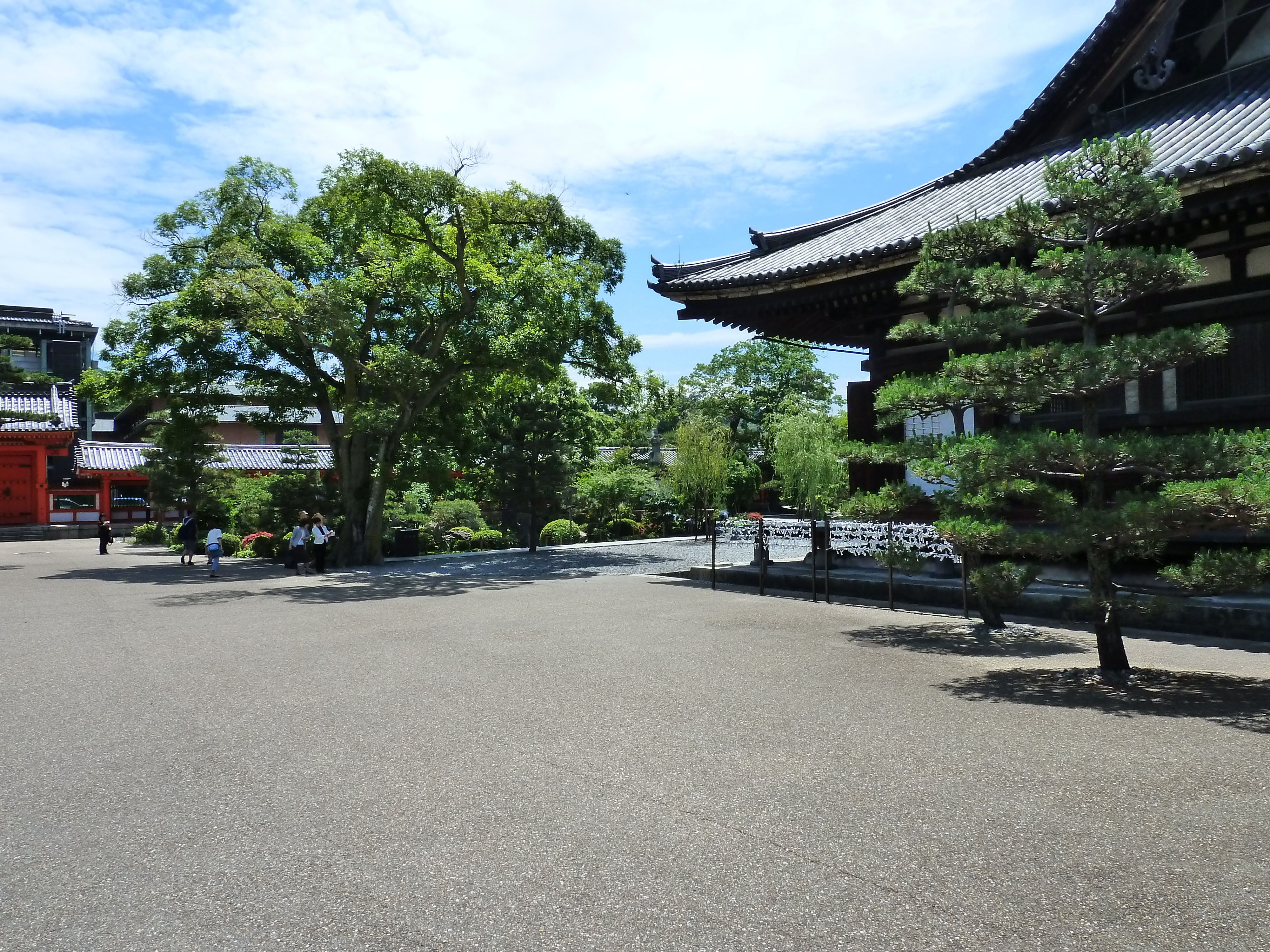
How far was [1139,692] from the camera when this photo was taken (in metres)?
6.55

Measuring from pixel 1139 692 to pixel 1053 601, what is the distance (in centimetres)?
377

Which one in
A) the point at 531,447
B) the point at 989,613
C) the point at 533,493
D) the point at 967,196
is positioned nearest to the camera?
A: the point at 989,613

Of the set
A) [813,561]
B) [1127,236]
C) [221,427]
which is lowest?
[813,561]

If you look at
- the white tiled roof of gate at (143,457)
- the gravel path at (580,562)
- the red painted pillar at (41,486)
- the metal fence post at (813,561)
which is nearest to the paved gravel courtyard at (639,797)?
the metal fence post at (813,561)

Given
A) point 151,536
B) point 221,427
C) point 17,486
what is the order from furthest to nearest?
point 221,427 < point 17,486 < point 151,536

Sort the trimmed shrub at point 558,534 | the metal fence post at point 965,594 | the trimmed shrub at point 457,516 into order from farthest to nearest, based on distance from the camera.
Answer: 1. the trimmed shrub at point 457,516
2. the trimmed shrub at point 558,534
3. the metal fence post at point 965,594

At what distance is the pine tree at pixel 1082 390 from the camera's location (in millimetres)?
6348

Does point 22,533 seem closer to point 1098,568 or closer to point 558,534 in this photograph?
point 558,534

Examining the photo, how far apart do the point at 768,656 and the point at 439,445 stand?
16806 millimetres

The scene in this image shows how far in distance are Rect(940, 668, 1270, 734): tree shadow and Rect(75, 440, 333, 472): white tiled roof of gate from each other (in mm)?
34784

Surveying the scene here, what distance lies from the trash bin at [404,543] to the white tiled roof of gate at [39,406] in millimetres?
18784

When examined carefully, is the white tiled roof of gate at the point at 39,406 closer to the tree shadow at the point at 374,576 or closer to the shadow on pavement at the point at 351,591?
the tree shadow at the point at 374,576

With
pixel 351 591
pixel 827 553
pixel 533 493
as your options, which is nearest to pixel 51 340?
pixel 533 493

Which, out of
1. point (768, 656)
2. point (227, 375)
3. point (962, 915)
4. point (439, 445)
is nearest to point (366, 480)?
point (439, 445)
